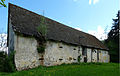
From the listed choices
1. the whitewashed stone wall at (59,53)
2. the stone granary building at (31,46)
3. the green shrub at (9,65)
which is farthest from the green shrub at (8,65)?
the whitewashed stone wall at (59,53)

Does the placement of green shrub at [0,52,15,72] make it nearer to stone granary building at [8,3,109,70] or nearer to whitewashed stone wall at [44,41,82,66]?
stone granary building at [8,3,109,70]

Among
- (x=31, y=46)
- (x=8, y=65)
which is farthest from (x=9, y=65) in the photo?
(x=31, y=46)

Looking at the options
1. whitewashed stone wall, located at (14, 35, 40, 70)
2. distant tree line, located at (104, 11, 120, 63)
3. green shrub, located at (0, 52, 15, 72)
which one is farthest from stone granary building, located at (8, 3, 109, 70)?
distant tree line, located at (104, 11, 120, 63)

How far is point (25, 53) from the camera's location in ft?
29.9

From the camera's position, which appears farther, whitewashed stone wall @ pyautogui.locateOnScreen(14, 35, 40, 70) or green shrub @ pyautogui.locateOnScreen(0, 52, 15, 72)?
whitewashed stone wall @ pyautogui.locateOnScreen(14, 35, 40, 70)

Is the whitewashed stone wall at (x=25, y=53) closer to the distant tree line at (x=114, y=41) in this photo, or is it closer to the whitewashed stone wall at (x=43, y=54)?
the whitewashed stone wall at (x=43, y=54)

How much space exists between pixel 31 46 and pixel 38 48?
71cm

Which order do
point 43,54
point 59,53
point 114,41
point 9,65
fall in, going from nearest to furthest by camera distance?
point 9,65 < point 43,54 < point 59,53 < point 114,41

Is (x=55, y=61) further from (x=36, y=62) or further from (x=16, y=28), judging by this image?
(x=16, y=28)

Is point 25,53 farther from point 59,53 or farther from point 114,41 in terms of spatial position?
point 114,41

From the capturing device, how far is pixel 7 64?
26.3 feet

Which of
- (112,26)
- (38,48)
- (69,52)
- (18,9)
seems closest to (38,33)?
(38,48)

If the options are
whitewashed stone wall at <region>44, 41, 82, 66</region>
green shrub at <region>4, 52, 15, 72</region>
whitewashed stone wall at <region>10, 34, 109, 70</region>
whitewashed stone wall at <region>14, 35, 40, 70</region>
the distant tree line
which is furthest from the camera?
the distant tree line

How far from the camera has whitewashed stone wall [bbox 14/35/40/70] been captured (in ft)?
28.3
